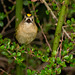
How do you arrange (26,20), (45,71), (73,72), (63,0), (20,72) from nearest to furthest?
(45,71) → (63,0) → (26,20) → (20,72) → (73,72)

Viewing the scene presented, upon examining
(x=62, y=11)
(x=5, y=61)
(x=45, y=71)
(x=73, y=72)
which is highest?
(x=62, y=11)

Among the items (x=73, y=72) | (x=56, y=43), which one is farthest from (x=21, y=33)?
(x=73, y=72)

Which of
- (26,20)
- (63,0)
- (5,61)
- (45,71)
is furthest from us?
(5,61)

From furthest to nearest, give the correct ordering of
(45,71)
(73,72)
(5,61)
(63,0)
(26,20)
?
(73,72), (5,61), (26,20), (63,0), (45,71)

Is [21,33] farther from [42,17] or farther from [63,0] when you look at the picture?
[42,17]

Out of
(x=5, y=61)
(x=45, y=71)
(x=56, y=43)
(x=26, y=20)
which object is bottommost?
(x=5, y=61)

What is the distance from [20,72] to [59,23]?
1.09 meters

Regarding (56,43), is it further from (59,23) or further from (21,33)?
(21,33)

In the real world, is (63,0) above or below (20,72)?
above

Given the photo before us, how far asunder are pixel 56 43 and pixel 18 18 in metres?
0.81

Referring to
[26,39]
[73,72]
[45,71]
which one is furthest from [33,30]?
[73,72]

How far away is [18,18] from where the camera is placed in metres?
2.75

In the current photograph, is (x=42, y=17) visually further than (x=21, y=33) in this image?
Yes

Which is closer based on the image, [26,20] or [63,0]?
[63,0]
